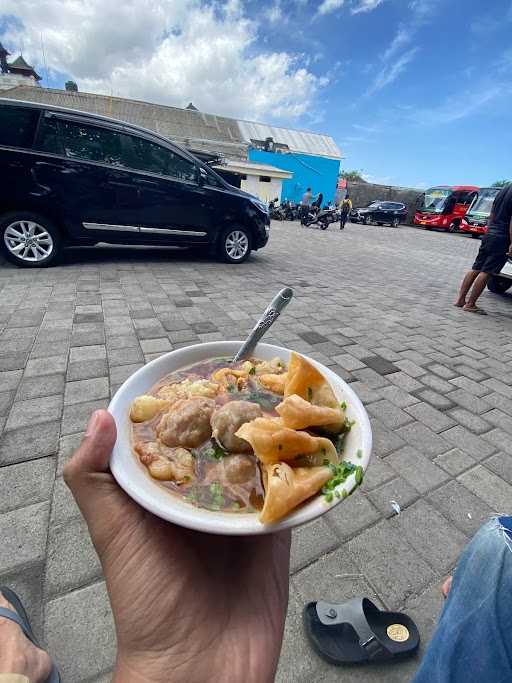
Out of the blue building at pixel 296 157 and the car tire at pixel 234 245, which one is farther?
the blue building at pixel 296 157

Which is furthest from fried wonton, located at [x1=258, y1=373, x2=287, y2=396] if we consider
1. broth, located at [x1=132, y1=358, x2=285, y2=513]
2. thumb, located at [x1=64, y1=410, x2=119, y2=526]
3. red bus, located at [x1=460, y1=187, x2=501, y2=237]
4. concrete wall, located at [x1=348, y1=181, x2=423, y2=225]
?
concrete wall, located at [x1=348, y1=181, x2=423, y2=225]

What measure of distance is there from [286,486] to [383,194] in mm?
33274

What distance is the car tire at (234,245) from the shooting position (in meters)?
6.99

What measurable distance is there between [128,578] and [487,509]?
1987 millimetres

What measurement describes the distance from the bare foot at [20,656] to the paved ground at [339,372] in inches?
5.1

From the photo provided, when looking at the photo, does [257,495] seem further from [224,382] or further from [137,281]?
[137,281]

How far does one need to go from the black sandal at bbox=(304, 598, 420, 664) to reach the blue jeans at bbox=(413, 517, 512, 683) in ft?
1.00

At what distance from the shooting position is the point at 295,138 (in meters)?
33.6

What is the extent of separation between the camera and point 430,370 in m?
3.64

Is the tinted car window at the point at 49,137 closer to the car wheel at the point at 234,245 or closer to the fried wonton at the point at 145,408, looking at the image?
the car wheel at the point at 234,245

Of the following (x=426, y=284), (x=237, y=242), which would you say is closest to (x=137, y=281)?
(x=237, y=242)

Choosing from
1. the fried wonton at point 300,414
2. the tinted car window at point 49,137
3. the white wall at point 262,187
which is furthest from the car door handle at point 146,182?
the white wall at point 262,187

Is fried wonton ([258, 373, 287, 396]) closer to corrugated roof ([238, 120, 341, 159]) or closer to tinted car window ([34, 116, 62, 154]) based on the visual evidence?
tinted car window ([34, 116, 62, 154])

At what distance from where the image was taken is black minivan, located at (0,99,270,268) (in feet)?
16.4
